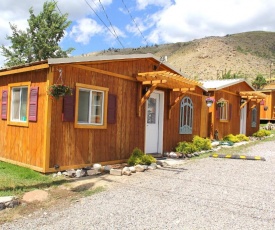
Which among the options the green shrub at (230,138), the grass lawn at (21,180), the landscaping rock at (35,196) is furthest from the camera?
the green shrub at (230,138)

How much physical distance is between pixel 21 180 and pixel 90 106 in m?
2.55

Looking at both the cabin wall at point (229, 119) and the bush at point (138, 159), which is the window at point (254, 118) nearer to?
the cabin wall at point (229, 119)

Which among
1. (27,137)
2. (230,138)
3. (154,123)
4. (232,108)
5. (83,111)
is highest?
(232,108)

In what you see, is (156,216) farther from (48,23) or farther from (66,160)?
(48,23)

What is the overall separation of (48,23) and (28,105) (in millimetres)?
29937

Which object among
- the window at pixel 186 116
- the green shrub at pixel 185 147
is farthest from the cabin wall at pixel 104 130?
the window at pixel 186 116

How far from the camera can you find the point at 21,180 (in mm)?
6492

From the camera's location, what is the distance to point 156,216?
4.61 m

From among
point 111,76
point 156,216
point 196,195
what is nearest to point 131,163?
point 111,76

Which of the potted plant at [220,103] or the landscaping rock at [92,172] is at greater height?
the potted plant at [220,103]

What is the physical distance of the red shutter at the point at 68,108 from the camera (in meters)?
7.30

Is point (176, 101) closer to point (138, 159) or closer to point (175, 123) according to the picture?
point (175, 123)

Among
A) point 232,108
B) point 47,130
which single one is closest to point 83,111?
point 47,130

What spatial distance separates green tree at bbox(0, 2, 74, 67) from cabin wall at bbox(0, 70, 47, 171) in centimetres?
2638
